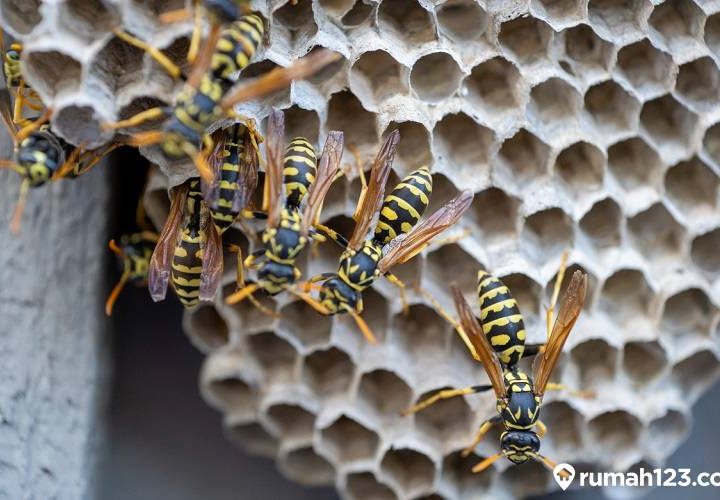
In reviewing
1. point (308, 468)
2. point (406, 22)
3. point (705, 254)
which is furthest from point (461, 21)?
point (308, 468)

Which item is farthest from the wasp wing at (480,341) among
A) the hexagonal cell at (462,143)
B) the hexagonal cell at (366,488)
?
the hexagonal cell at (366,488)

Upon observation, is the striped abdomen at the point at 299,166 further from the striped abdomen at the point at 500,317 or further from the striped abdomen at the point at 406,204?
the striped abdomen at the point at 500,317

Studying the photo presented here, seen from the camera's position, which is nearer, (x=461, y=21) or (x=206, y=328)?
(x=461, y=21)

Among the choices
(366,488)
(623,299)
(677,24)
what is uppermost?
(677,24)

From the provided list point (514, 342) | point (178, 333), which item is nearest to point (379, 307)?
point (514, 342)

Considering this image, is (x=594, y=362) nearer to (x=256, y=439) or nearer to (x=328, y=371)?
(x=328, y=371)
